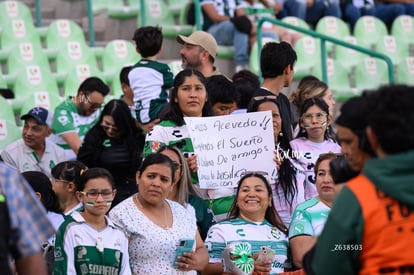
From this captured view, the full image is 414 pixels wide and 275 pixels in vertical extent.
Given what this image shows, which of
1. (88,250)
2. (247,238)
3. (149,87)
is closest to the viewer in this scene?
(88,250)

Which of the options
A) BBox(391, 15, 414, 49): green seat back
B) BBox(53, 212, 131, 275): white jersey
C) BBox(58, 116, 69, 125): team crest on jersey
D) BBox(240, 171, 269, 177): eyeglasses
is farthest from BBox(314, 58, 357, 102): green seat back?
BBox(53, 212, 131, 275): white jersey

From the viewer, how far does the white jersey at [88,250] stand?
21.2 feet

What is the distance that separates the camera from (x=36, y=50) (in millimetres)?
11430

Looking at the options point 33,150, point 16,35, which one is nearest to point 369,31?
point 16,35

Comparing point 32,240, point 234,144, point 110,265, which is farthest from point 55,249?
point 32,240

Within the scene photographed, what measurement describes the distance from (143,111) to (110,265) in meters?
2.39

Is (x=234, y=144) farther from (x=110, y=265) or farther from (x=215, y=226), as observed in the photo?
(x=110, y=265)

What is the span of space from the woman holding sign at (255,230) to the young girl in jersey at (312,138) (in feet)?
1.82

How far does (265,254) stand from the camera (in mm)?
7012

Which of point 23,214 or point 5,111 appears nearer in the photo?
point 23,214

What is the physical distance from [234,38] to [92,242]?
6171mm

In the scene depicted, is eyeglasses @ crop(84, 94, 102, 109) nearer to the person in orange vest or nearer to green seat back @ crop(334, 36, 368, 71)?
green seat back @ crop(334, 36, 368, 71)

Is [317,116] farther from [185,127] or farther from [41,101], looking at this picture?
[41,101]

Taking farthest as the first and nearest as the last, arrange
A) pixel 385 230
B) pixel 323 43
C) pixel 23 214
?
pixel 323 43 < pixel 23 214 < pixel 385 230
